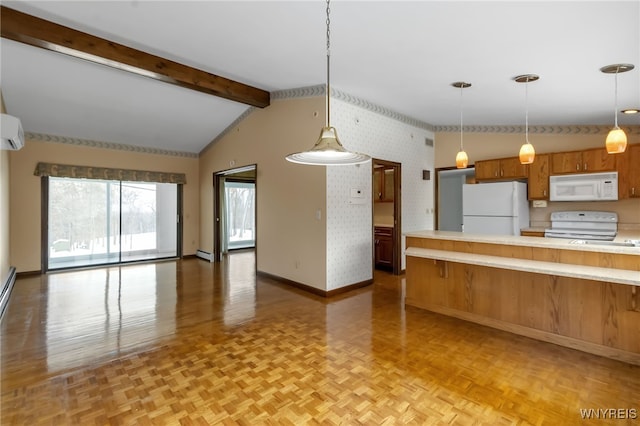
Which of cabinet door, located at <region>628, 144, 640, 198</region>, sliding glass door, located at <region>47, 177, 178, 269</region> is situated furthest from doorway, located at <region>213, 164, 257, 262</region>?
cabinet door, located at <region>628, 144, 640, 198</region>

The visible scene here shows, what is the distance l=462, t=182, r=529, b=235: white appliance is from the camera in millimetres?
5035

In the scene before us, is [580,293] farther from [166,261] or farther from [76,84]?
[166,261]

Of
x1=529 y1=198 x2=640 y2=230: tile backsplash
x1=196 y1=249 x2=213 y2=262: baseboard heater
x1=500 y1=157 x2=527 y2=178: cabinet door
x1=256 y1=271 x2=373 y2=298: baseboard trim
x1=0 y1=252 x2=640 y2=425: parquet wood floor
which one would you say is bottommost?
x1=0 y1=252 x2=640 y2=425: parquet wood floor

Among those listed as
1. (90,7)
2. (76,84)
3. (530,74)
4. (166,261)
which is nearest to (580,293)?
(530,74)

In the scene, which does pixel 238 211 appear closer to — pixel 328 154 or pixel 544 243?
pixel 328 154

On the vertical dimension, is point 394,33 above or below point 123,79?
below

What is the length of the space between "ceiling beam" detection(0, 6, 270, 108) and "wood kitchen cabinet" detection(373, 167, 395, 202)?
286 centimetres

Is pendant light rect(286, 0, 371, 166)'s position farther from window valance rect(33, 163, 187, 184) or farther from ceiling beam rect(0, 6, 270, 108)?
window valance rect(33, 163, 187, 184)

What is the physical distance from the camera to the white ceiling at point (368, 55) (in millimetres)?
2496

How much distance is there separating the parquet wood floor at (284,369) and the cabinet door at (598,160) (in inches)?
120

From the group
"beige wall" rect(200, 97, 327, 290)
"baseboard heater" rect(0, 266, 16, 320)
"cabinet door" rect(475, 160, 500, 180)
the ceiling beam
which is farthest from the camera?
"cabinet door" rect(475, 160, 500, 180)

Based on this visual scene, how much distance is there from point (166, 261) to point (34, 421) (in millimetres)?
5702

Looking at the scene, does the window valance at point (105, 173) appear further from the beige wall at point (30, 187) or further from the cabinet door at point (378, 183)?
the cabinet door at point (378, 183)

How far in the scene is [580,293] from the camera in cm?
289
